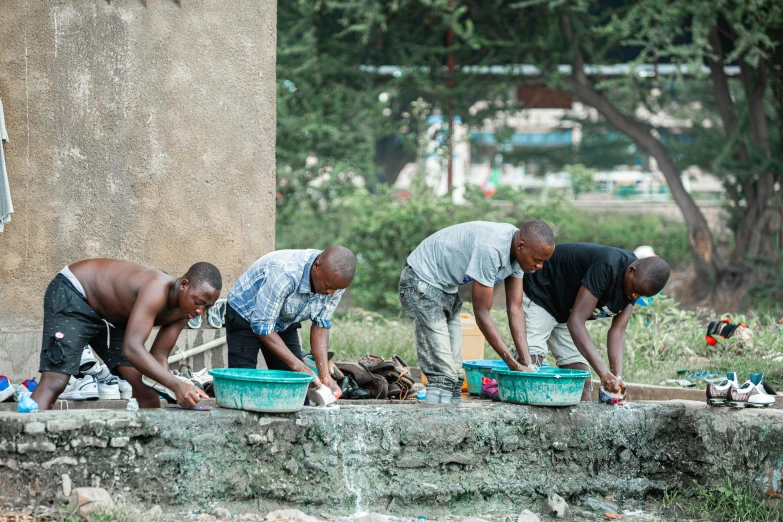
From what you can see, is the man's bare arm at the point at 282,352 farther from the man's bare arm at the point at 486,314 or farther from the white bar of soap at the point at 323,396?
the man's bare arm at the point at 486,314

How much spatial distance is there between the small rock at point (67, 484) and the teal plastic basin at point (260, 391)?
91 centimetres

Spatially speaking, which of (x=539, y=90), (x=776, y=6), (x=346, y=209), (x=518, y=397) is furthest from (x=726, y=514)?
(x=539, y=90)

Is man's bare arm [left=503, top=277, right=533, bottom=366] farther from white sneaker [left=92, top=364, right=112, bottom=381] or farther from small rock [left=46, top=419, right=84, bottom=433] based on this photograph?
white sneaker [left=92, top=364, right=112, bottom=381]

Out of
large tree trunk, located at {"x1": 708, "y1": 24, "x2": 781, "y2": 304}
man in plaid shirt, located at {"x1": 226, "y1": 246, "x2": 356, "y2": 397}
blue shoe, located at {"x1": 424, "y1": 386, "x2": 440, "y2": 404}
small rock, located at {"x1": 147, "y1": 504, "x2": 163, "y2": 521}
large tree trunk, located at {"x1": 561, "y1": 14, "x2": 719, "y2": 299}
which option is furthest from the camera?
large tree trunk, located at {"x1": 561, "y1": 14, "x2": 719, "y2": 299}

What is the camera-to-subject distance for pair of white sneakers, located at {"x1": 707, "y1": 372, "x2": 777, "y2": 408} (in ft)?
19.4

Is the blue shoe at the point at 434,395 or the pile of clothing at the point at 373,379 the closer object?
the blue shoe at the point at 434,395

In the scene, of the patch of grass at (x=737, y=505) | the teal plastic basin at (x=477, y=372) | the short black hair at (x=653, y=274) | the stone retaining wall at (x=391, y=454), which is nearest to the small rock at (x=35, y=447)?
the stone retaining wall at (x=391, y=454)

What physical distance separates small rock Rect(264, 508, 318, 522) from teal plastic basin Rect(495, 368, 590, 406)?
155 cm

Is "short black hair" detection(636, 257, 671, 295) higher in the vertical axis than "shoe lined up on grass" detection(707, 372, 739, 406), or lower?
higher

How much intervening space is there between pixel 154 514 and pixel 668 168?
10.9 m

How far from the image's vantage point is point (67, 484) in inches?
196

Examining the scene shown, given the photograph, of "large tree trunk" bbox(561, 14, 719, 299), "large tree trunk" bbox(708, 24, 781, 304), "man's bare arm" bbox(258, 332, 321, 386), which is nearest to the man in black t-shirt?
"man's bare arm" bbox(258, 332, 321, 386)

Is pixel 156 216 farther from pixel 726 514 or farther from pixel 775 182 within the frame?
pixel 775 182

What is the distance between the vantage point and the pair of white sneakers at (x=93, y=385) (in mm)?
6238
